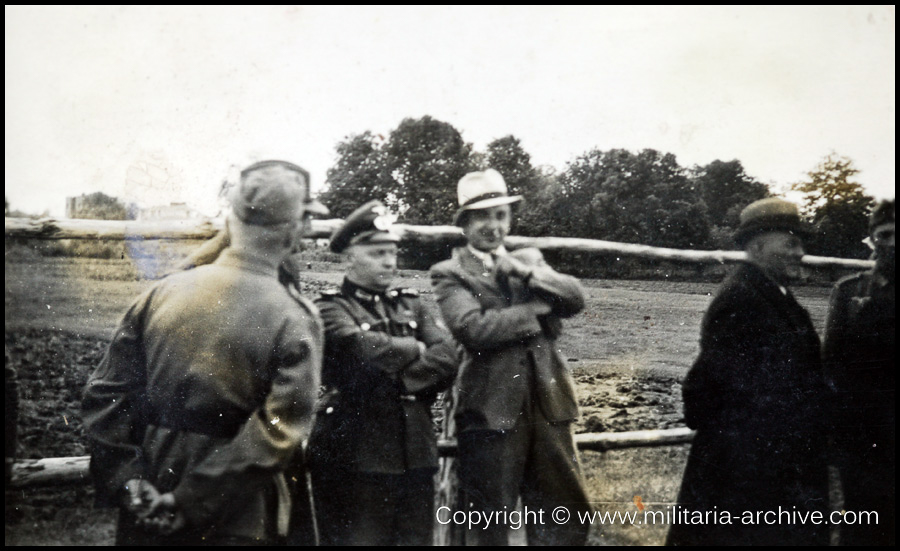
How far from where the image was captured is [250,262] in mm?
3428

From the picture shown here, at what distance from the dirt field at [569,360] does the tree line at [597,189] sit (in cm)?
32

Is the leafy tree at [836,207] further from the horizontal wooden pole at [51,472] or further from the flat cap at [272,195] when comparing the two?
the horizontal wooden pole at [51,472]

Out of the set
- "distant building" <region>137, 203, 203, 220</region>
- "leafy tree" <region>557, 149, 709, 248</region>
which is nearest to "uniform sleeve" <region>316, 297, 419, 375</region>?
"distant building" <region>137, 203, 203, 220</region>

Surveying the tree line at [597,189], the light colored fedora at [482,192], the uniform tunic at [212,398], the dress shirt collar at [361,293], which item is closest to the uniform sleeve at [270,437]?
the uniform tunic at [212,398]

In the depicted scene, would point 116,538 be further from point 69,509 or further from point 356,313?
point 356,313

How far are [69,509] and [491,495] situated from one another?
7.18 feet

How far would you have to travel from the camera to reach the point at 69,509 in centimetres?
354

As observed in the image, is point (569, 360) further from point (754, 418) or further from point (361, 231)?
point (361, 231)

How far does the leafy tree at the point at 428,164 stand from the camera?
3.66 metres

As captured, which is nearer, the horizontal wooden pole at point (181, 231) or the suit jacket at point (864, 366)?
the horizontal wooden pole at point (181, 231)

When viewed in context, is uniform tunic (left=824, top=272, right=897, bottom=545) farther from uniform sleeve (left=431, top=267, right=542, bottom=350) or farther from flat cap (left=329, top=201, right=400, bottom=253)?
flat cap (left=329, top=201, right=400, bottom=253)

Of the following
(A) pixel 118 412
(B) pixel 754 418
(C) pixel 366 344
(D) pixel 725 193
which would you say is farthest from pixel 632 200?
(A) pixel 118 412

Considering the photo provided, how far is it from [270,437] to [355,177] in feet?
4.62

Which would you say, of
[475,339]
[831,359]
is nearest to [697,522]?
[831,359]
